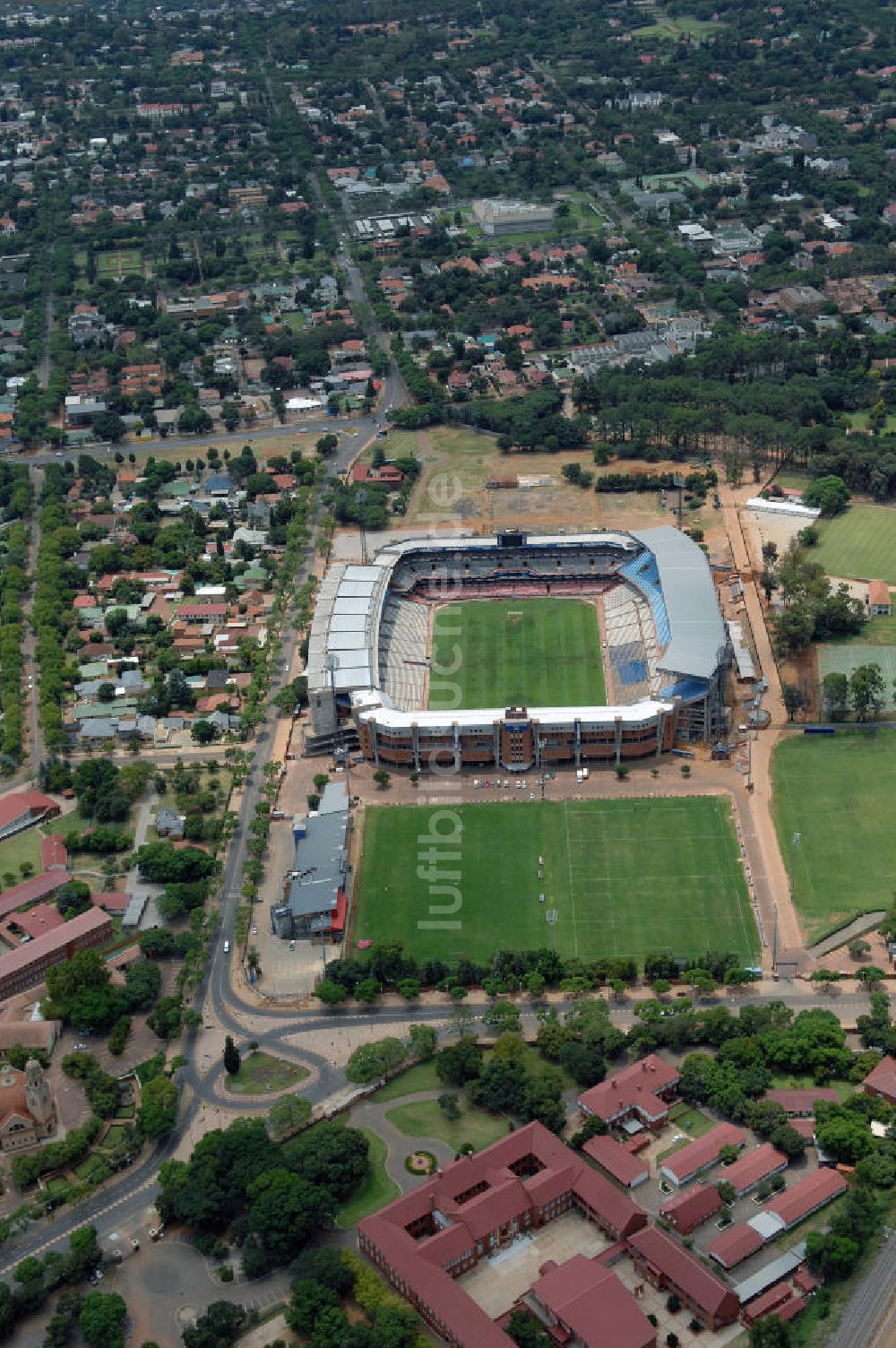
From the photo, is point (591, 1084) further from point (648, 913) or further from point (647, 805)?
point (647, 805)

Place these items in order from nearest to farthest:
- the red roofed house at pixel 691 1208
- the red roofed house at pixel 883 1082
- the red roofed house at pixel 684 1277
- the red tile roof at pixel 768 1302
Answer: the red roofed house at pixel 684 1277, the red tile roof at pixel 768 1302, the red roofed house at pixel 691 1208, the red roofed house at pixel 883 1082

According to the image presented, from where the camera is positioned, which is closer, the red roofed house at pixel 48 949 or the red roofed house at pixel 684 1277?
the red roofed house at pixel 684 1277

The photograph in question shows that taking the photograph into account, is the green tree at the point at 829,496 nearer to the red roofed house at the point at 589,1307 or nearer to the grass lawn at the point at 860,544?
the grass lawn at the point at 860,544

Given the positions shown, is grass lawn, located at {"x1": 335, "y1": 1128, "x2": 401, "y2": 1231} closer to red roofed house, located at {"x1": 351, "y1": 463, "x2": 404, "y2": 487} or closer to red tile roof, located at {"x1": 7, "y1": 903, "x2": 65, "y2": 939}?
red tile roof, located at {"x1": 7, "y1": 903, "x2": 65, "y2": 939}

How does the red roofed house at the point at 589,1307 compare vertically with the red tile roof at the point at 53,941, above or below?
above

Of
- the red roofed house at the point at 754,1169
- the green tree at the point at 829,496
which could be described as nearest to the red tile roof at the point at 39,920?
the red roofed house at the point at 754,1169

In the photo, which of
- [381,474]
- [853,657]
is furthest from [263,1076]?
[381,474]

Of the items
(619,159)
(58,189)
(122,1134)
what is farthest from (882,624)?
(58,189)

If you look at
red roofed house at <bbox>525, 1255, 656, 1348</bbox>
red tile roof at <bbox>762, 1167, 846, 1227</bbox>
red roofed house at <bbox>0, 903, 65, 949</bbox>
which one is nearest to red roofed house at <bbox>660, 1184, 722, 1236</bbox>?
red tile roof at <bbox>762, 1167, 846, 1227</bbox>
